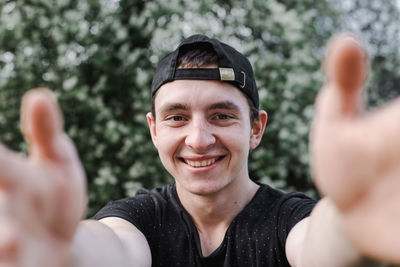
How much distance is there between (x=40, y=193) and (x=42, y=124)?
0.45 ft

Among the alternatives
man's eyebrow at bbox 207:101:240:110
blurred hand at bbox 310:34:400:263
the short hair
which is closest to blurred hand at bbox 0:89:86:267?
blurred hand at bbox 310:34:400:263

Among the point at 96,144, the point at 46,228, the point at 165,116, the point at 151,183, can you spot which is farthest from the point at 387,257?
the point at 96,144

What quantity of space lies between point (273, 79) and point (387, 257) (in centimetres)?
286

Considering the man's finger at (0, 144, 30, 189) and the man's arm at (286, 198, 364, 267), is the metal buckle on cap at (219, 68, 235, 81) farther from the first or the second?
the man's finger at (0, 144, 30, 189)

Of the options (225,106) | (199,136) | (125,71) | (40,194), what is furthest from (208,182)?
(125,71)

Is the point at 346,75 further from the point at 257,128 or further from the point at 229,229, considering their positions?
the point at 257,128

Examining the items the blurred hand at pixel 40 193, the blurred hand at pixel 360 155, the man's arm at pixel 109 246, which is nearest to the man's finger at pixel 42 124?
the blurred hand at pixel 40 193

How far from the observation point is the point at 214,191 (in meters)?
1.82

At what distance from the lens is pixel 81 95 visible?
335 centimetres

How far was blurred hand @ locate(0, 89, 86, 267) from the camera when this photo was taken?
77 cm

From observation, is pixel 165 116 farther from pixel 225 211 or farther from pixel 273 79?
pixel 273 79

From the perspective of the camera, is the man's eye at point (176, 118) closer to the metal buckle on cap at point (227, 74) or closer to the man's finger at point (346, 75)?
the metal buckle on cap at point (227, 74)

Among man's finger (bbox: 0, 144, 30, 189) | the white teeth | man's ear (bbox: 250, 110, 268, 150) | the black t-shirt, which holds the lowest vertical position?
the black t-shirt

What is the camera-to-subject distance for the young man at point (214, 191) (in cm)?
78
